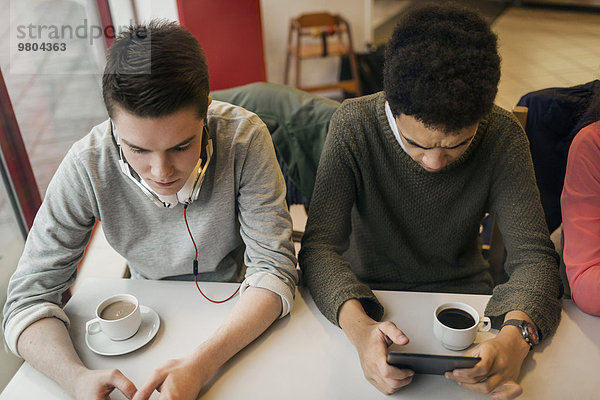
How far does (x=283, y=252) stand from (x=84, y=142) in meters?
0.53

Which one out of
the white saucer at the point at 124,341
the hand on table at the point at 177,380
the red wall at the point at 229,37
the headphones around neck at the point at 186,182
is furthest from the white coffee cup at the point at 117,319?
the red wall at the point at 229,37

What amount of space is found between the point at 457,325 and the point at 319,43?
141 inches

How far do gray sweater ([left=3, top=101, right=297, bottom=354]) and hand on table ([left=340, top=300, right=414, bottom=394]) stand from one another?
6.0 inches

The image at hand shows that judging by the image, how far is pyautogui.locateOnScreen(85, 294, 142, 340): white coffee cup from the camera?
1028 millimetres

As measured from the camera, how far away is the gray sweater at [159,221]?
115cm

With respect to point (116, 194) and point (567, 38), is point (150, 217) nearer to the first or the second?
point (116, 194)

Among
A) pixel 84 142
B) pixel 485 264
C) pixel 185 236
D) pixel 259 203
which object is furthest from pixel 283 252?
pixel 485 264

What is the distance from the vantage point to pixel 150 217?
4.11 feet

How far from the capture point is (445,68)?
3.27 ft

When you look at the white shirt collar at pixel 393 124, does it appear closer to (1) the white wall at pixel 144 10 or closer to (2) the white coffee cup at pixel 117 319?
(2) the white coffee cup at pixel 117 319

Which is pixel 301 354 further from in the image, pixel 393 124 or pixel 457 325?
pixel 393 124

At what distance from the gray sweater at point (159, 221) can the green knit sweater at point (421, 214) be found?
114mm

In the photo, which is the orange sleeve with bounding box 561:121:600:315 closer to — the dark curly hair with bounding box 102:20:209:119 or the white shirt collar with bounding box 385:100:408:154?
the white shirt collar with bounding box 385:100:408:154
